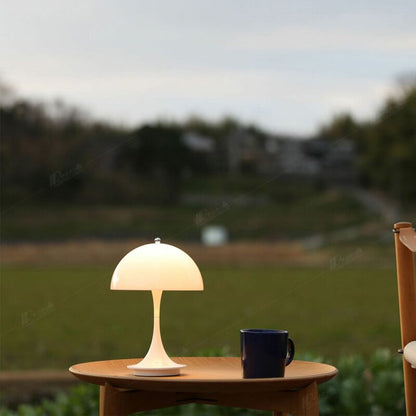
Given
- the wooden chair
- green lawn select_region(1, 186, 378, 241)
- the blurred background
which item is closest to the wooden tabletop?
the wooden chair

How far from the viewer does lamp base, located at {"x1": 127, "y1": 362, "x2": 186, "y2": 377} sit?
1.70 meters

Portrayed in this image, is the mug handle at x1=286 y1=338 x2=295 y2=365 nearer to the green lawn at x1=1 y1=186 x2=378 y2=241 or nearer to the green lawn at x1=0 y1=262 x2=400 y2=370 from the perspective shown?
the green lawn at x1=0 y1=262 x2=400 y2=370

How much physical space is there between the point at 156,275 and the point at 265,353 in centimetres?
26

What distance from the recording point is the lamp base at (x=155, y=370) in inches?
66.7

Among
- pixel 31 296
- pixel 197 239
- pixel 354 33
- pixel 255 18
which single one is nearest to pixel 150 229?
pixel 197 239

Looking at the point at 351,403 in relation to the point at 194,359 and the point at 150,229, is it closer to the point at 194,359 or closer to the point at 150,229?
the point at 194,359

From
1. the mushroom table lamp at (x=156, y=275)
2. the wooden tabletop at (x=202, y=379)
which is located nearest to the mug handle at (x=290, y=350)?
the wooden tabletop at (x=202, y=379)

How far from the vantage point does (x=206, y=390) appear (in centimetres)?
160

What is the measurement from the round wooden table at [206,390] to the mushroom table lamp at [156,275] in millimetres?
38

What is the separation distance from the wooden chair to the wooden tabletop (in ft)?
1.03

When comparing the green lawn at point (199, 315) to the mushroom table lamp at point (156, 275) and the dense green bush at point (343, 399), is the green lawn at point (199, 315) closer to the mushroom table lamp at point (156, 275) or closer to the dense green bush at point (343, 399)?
the dense green bush at point (343, 399)

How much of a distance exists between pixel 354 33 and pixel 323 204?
6745 millimetres

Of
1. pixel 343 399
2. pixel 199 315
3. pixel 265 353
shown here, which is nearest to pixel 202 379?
pixel 265 353

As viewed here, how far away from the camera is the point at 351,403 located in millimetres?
2730
